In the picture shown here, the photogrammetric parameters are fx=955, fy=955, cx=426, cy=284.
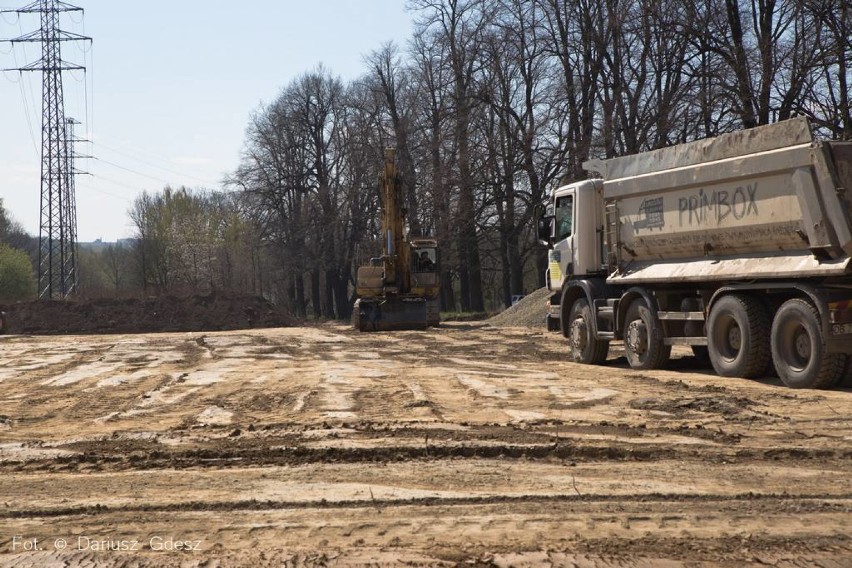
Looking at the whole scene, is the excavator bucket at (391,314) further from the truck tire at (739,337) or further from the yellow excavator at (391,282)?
the truck tire at (739,337)

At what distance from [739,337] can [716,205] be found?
1911 millimetres

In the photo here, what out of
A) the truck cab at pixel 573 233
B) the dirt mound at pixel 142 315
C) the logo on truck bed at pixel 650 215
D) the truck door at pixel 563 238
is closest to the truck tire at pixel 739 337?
the logo on truck bed at pixel 650 215

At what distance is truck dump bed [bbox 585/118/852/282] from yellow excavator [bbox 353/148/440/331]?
52.2ft

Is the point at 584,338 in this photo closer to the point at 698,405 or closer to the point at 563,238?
the point at 563,238

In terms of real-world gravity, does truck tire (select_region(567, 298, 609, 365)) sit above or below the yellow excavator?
below

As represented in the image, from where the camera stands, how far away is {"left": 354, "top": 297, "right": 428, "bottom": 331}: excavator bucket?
32.2 metres

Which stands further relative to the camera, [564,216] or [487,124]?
[487,124]

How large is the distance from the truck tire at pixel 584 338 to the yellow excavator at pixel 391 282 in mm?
14798

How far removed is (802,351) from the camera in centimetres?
1237

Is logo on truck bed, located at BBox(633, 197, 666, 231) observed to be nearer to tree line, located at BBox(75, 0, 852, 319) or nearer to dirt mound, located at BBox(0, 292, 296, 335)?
tree line, located at BBox(75, 0, 852, 319)

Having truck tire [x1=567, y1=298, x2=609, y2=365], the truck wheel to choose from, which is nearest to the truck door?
truck tire [x1=567, y1=298, x2=609, y2=365]

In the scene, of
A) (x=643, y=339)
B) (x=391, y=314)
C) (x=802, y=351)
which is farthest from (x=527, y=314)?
(x=802, y=351)

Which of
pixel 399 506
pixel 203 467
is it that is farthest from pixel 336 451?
pixel 399 506

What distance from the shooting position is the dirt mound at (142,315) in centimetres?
4116
